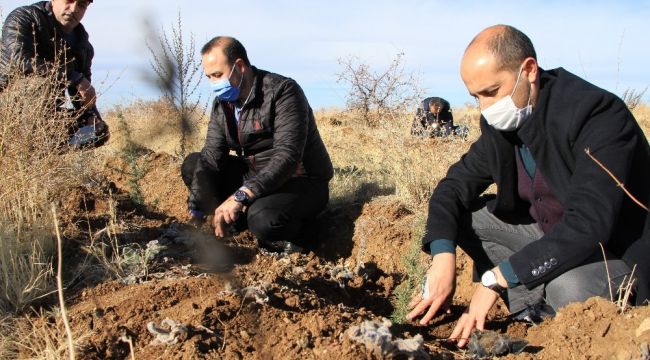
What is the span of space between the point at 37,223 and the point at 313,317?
2.01 m

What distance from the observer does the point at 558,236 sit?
240cm

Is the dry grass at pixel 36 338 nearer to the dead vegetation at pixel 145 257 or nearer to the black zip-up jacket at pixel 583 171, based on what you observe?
the dead vegetation at pixel 145 257

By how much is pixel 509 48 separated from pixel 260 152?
91.7 inches

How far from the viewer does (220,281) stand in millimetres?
2900

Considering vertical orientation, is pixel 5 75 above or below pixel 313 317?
above

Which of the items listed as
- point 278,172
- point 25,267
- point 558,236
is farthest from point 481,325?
point 25,267

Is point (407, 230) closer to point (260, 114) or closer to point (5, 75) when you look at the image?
point (260, 114)

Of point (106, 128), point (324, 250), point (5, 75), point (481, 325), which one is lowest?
point (324, 250)

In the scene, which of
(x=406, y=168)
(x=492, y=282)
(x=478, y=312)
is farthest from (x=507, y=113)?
(x=406, y=168)

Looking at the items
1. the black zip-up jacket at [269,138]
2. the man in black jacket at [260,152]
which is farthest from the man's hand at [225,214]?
the black zip-up jacket at [269,138]

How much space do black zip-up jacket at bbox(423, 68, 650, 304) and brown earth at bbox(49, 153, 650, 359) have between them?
234 mm

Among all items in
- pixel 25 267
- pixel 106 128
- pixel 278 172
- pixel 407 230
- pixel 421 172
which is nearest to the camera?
pixel 25 267

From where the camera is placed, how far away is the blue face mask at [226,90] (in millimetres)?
4090

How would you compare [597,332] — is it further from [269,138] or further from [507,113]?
[269,138]
